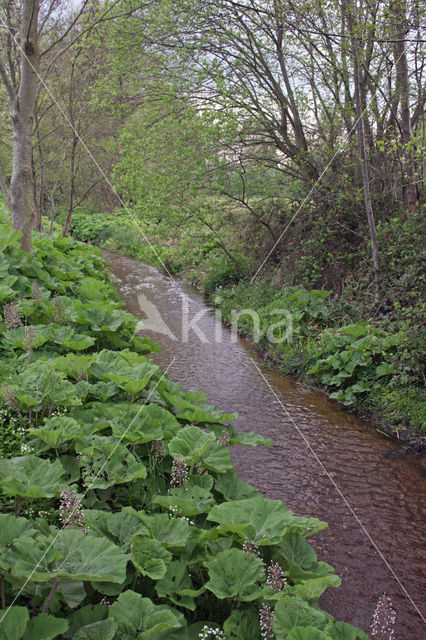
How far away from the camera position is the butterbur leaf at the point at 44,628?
1875 millimetres

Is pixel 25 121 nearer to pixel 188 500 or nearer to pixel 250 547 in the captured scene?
pixel 188 500

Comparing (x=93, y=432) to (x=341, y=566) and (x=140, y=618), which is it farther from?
(x=341, y=566)

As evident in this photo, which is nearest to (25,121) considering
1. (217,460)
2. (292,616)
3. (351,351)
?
(351,351)

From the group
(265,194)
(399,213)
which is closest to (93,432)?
(399,213)

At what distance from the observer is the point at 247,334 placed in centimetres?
930

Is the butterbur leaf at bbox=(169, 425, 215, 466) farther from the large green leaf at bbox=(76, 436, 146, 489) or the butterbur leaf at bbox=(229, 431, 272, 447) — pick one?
the butterbur leaf at bbox=(229, 431, 272, 447)

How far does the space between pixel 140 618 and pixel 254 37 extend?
384 inches

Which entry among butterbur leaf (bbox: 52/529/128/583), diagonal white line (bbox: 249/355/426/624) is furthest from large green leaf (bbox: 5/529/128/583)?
diagonal white line (bbox: 249/355/426/624)

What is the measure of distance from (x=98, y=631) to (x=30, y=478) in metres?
0.88

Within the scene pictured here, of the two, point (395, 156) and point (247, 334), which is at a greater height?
point (395, 156)

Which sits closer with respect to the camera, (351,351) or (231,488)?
(231,488)

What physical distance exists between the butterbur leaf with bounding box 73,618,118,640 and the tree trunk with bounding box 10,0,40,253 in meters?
5.80

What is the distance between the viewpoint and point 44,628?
1.90 meters

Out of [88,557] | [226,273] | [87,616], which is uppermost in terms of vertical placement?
[226,273]
